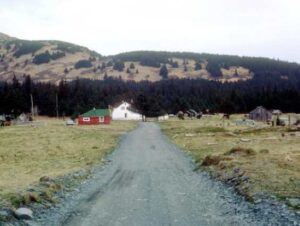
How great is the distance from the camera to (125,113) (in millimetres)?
157875

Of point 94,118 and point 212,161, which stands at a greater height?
point 212,161

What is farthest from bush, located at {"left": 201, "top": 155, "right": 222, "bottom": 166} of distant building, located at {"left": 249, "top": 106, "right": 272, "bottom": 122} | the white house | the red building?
the white house

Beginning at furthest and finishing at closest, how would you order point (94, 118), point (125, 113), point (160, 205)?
1. point (125, 113)
2. point (94, 118)
3. point (160, 205)

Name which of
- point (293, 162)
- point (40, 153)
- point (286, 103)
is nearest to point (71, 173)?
point (293, 162)

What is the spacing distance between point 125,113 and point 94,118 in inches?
1347

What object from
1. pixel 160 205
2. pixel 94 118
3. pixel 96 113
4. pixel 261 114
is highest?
pixel 96 113

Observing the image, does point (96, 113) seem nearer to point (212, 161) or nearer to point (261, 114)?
point (261, 114)

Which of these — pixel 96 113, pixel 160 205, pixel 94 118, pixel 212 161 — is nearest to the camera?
pixel 160 205

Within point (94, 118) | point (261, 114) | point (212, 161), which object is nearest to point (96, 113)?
point (94, 118)

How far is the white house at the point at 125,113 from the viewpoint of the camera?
15762 centimetres

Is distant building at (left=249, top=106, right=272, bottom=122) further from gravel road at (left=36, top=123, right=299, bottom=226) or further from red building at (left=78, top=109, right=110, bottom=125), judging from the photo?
gravel road at (left=36, top=123, right=299, bottom=226)

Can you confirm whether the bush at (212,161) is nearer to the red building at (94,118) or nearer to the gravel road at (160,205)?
the gravel road at (160,205)

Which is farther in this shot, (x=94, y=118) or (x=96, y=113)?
(x=96, y=113)

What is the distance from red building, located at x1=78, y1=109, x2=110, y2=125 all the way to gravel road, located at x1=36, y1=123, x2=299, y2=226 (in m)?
99.4
